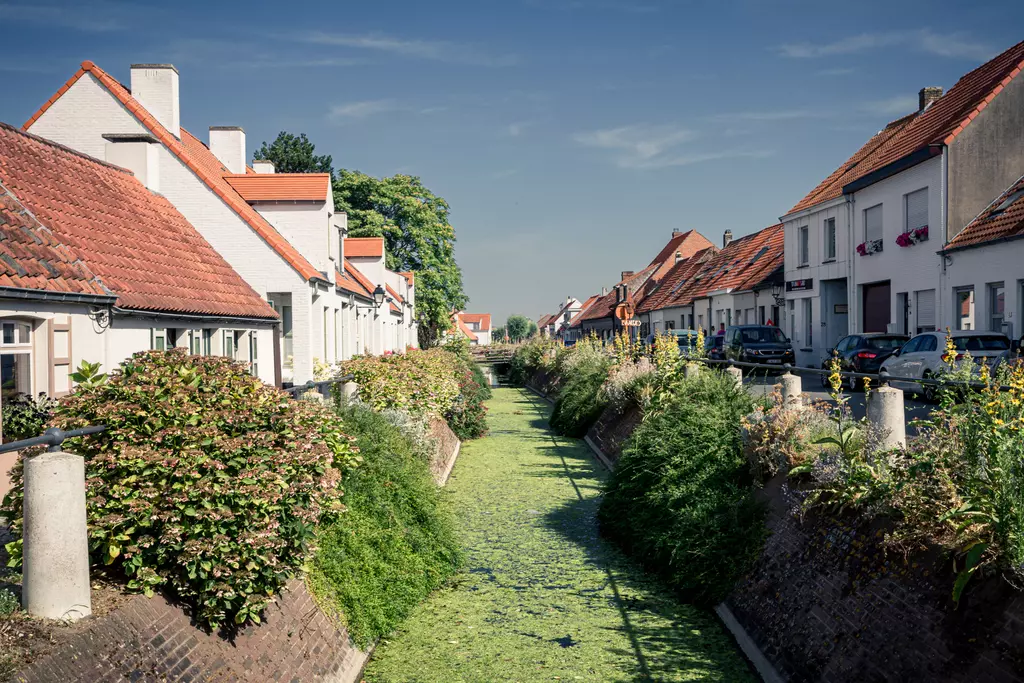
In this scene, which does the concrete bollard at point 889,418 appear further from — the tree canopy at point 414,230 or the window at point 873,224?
the tree canopy at point 414,230

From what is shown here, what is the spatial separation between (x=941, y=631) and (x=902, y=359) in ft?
55.4

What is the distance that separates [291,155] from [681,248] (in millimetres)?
33932

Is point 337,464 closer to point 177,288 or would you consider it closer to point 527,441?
point 177,288

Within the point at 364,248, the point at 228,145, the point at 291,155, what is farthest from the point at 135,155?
the point at 291,155

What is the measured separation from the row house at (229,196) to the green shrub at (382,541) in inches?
416

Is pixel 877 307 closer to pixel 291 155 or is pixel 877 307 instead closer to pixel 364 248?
pixel 364 248

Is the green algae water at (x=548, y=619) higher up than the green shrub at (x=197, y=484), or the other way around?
the green shrub at (x=197, y=484)

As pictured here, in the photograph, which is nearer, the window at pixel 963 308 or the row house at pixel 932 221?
the row house at pixel 932 221

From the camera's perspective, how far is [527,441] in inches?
812

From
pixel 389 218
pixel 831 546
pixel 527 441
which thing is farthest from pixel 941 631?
pixel 389 218

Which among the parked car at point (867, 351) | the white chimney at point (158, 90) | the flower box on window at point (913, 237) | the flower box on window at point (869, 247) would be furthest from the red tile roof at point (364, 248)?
the flower box on window at point (913, 237)

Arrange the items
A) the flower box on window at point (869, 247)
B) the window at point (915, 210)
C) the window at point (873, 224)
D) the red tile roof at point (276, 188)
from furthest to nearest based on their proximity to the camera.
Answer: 1. the window at point (873, 224)
2. the flower box on window at point (869, 247)
3. the window at point (915, 210)
4. the red tile roof at point (276, 188)

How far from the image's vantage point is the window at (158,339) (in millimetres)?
13774

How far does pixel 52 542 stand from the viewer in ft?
15.1
